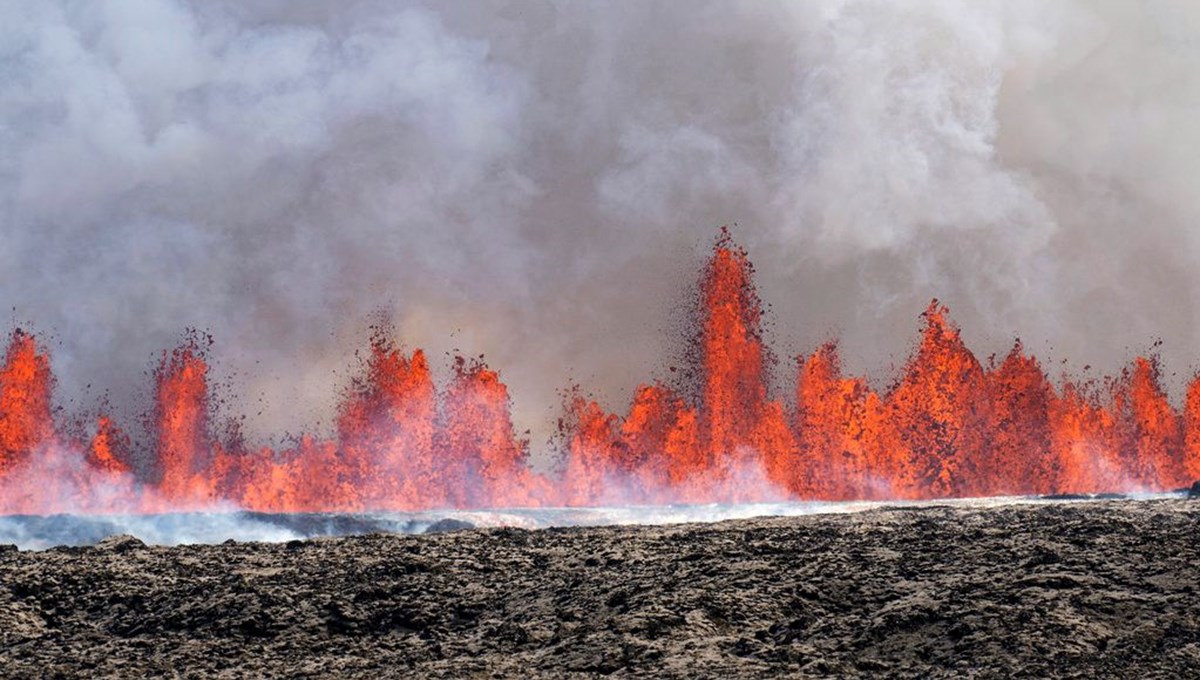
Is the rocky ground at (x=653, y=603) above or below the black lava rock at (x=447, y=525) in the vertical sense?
below

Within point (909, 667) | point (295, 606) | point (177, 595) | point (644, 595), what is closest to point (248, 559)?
point (177, 595)

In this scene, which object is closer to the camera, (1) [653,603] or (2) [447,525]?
(1) [653,603]

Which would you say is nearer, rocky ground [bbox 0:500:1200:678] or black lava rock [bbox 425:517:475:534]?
rocky ground [bbox 0:500:1200:678]

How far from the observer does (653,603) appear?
1272 centimetres

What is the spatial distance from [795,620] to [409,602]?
4276 mm

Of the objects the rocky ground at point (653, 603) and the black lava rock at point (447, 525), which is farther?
the black lava rock at point (447, 525)

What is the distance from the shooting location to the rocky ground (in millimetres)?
11078

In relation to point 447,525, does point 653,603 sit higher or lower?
lower

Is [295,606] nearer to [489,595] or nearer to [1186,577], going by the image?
[489,595]

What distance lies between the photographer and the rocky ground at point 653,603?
36.3ft

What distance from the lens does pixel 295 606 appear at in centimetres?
1371

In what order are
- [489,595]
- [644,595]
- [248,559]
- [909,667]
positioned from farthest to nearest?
[248,559]
[489,595]
[644,595]
[909,667]

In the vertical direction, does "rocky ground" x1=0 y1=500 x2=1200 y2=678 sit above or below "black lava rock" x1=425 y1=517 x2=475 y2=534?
below

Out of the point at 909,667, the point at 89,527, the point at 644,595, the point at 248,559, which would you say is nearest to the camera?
the point at 909,667
